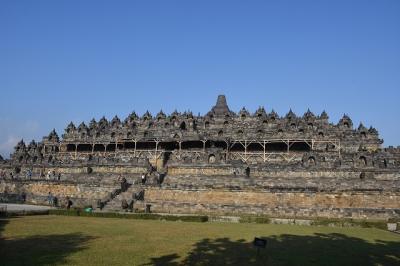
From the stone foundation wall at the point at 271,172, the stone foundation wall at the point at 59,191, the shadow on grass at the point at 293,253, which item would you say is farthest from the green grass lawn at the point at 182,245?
the stone foundation wall at the point at 271,172

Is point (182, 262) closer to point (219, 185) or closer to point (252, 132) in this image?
point (219, 185)

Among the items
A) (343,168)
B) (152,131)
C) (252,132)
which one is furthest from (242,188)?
(152,131)

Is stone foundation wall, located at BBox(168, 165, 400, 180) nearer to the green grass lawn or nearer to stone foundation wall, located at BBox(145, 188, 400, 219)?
stone foundation wall, located at BBox(145, 188, 400, 219)

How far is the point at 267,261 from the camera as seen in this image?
12.8 m

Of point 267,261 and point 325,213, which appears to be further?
point 325,213

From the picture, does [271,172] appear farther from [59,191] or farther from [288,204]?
[59,191]

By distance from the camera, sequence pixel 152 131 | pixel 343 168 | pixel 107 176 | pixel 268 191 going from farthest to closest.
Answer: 1. pixel 152 131
2. pixel 107 176
3. pixel 343 168
4. pixel 268 191

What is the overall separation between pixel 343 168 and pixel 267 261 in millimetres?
25068

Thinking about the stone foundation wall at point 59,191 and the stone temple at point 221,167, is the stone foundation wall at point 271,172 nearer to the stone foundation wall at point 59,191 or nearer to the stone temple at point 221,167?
the stone temple at point 221,167

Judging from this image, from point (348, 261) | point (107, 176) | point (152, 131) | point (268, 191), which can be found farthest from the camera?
point (152, 131)

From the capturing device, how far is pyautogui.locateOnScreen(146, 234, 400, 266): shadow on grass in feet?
41.7

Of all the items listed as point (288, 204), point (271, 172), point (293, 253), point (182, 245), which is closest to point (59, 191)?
point (271, 172)

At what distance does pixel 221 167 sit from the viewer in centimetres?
3844

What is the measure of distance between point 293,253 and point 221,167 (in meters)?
24.2
